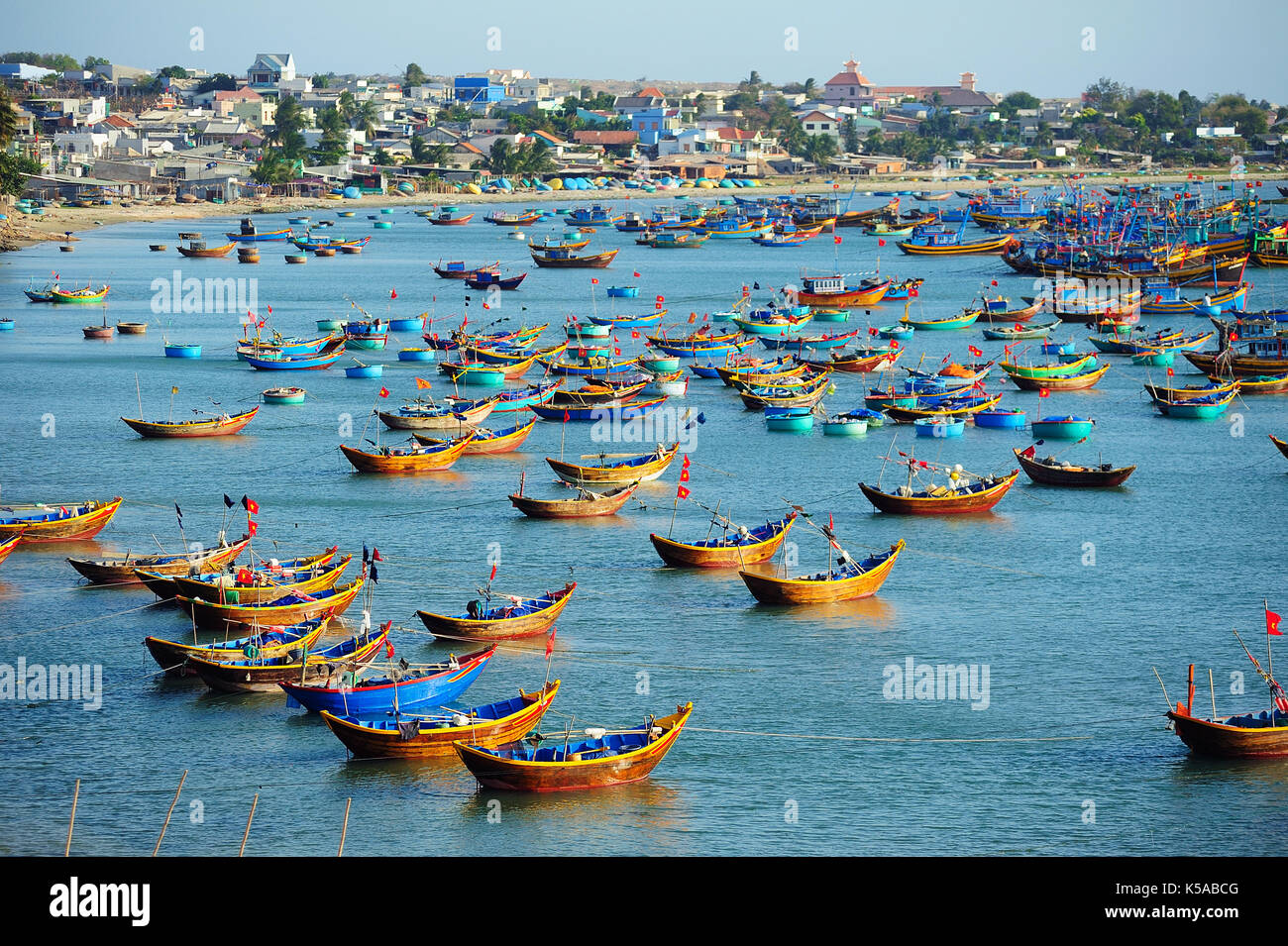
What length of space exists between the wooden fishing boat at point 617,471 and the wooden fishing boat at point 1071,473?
11.4 meters

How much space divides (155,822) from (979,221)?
147 meters

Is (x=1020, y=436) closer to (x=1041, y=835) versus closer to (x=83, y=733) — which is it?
(x=1041, y=835)

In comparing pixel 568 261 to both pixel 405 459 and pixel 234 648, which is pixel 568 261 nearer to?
pixel 405 459

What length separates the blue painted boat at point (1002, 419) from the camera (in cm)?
5800

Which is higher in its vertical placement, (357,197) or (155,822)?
(357,197)

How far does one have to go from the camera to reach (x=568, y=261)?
120438 millimetres

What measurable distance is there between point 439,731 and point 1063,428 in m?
35.6

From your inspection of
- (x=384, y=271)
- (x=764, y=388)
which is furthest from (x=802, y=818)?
(x=384, y=271)

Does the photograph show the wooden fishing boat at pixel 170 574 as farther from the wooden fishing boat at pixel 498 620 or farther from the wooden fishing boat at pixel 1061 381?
the wooden fishing boat at pixel 1061 381

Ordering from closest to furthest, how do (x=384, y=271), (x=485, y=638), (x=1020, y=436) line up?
(x=485, y=638) < (x=1020, y=436) < (x=384, y=271)

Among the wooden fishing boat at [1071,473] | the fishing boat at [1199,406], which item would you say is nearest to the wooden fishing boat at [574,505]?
the wooden fishing boat at [1071,473]

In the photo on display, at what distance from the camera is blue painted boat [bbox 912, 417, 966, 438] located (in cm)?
5594

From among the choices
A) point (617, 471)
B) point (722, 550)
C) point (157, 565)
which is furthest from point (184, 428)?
point (722, 550)
